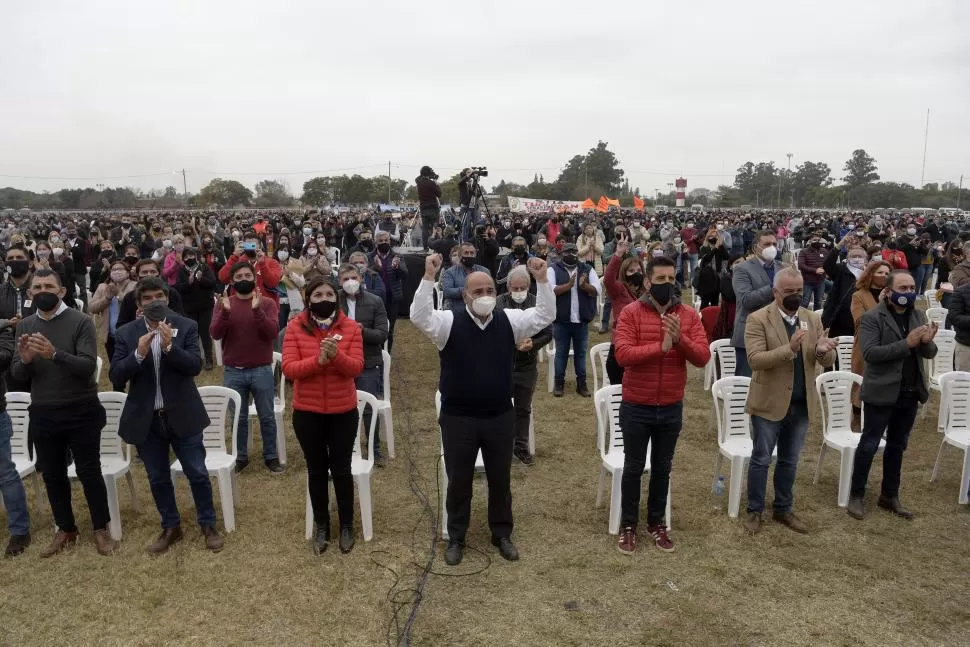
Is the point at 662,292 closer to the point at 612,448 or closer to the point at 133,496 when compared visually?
the point at 612,448

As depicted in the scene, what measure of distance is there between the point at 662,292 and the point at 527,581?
1.99 metres

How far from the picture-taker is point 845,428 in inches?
215

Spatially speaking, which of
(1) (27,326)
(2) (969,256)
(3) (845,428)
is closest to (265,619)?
(1) (27,326)

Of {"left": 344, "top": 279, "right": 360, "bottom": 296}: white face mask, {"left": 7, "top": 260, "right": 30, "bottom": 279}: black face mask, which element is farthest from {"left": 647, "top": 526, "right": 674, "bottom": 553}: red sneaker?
{"left": 7, "top": 260, "right": 30, "bottom": 279}: black face mask

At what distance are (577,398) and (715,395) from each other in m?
2.83

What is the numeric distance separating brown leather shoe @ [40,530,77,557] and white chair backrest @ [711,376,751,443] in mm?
4741

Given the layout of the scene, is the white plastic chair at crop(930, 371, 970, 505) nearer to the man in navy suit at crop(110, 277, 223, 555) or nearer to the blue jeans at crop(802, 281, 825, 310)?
the man in navy suit at crop(110, 277, 223, 555)

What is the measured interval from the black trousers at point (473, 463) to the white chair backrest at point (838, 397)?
2.80m

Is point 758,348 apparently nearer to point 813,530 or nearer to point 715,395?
point 715,395

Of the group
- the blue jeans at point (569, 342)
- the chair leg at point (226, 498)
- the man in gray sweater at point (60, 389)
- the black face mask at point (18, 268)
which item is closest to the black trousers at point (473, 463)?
the chair leg at point (226, 498)

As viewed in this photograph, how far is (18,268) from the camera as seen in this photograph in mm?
6023

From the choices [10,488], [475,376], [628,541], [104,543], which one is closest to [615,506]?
[628,541]

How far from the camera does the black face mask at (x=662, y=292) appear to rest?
4168 millimetres

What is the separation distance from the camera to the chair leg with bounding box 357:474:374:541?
4645mm
